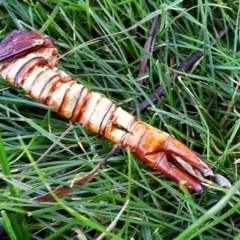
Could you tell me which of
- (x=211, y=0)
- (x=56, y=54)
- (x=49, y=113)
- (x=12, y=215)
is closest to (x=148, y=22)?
(x=211, y=0)

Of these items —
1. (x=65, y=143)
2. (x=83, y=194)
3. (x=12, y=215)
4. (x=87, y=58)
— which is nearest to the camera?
(x=12, y=215)

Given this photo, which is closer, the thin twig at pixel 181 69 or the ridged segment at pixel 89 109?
the ridged segment at pixel 89 109

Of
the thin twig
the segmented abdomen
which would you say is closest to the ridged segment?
the segmented abdomen

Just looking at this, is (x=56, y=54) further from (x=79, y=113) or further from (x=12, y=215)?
(x=12, y=215)

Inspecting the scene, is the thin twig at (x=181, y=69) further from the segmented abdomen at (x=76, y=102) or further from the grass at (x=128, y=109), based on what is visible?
the segmented abdomen at (x=76, y=102)

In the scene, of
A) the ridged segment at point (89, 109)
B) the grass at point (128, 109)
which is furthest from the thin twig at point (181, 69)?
the ridged segment at point (89, 109)

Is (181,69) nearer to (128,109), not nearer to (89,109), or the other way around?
(128,109)

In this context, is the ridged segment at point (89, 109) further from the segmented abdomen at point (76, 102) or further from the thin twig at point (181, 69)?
the thin twig at point (181, 69)
